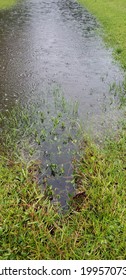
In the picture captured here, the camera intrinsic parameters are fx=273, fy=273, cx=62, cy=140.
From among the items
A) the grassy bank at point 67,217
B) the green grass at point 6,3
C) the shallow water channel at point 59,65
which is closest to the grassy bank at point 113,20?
the shallow water channel at point 59,65

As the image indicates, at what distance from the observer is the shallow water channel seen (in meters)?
9.05

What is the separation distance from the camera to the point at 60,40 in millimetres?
15961

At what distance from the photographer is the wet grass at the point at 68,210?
14.2 ft

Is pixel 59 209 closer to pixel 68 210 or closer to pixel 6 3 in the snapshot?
pixel 68 210

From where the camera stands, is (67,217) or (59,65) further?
(59,65)

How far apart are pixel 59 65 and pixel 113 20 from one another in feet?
31.2

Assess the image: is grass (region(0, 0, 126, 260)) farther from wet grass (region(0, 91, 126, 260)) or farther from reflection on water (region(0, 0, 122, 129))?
reflection on water (region(0, 0, 122, 129))

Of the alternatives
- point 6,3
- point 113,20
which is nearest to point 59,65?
point 113,20

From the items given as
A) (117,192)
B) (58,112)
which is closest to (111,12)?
(58,112)

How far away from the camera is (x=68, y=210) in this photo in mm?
5203

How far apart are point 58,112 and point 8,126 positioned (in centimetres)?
168

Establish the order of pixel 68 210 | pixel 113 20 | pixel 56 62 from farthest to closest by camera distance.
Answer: pixel 113 20 → pixel 56 62 → pixel 68 210

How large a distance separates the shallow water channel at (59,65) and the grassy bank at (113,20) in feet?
1.90

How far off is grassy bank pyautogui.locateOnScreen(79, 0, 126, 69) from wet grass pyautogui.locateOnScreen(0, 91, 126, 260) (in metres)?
7.47
